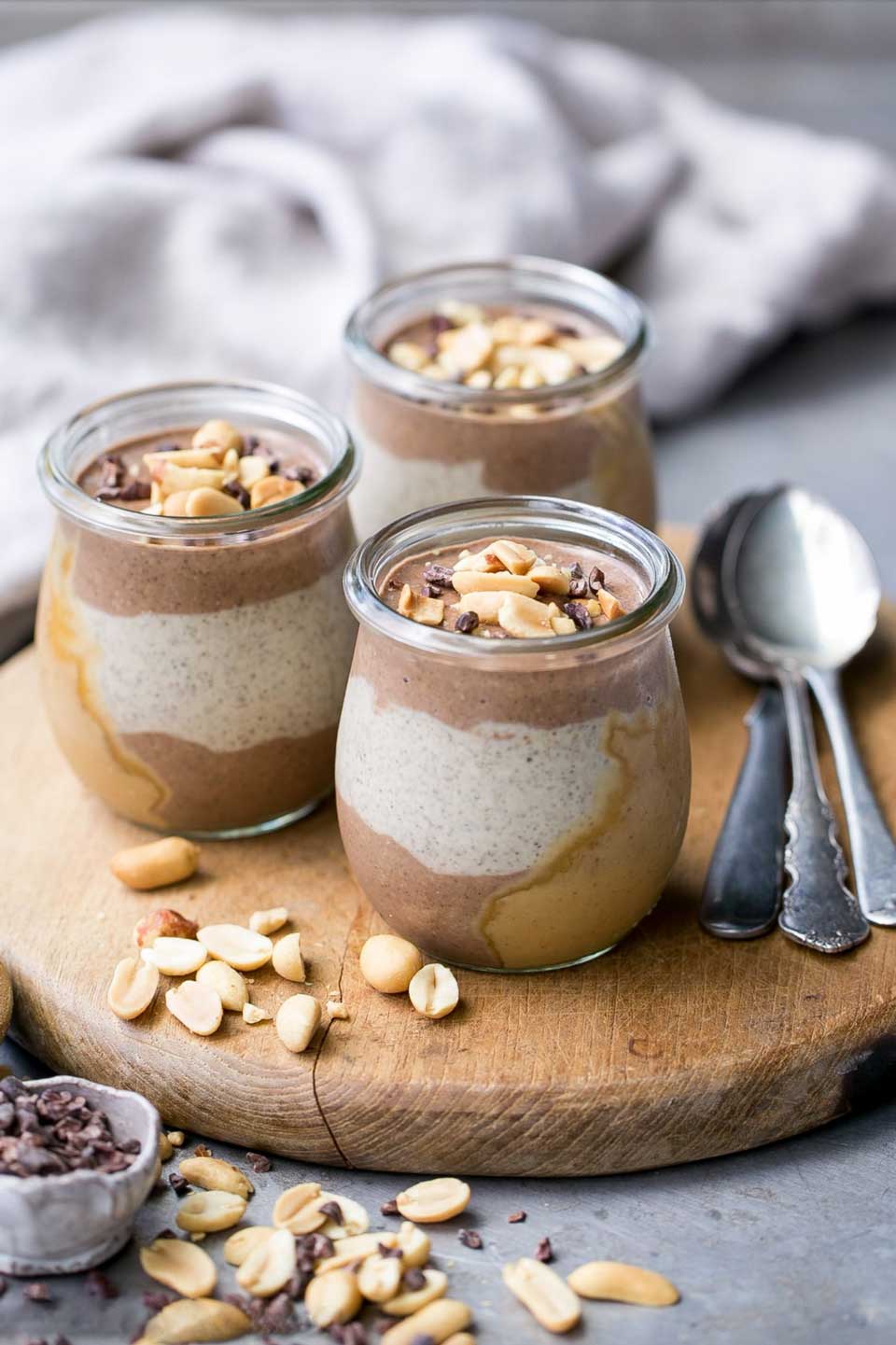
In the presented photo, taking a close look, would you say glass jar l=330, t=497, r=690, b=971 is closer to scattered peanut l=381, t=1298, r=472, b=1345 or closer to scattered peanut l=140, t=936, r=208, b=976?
scattered peanut l=140, t=936, r=208, b=976

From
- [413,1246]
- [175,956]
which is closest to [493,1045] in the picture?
[413,1246]

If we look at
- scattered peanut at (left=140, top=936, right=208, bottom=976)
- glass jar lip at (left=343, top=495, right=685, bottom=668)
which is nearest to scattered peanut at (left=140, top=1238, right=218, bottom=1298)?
scattered peanut at (left=140, top=936, right=208, bottom=976)

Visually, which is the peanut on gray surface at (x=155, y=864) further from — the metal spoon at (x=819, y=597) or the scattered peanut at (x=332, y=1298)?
the metal spoon at (x=819, y=597)

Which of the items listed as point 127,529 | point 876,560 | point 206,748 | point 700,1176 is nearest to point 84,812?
point 206,748

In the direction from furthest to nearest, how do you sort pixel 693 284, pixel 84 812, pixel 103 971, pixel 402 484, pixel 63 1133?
pixel 693 284
pixel 402 484
pixel 84 812
pixel 103 971
pixel 63 1133

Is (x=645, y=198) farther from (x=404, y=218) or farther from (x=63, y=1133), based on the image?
(x=63, y=1133)

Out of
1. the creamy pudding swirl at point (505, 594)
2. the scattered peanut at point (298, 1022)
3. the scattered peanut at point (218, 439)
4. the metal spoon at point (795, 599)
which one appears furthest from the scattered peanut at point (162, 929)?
the metal spoon at point (795, 599)

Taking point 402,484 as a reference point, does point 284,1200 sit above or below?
below
